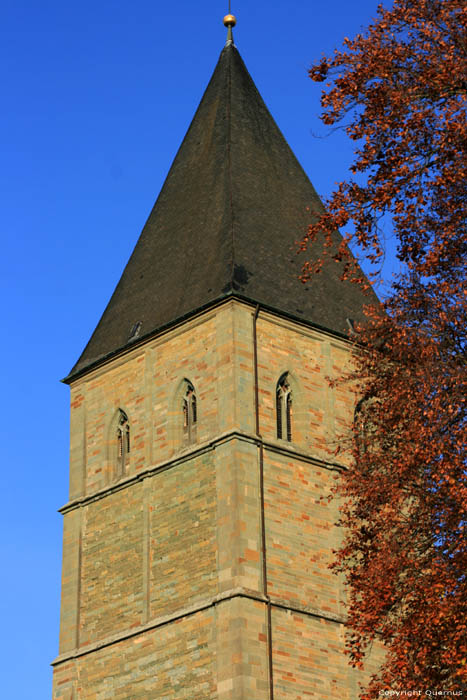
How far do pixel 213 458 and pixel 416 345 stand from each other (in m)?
11.6

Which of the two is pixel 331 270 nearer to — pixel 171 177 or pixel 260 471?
pixel 171 177

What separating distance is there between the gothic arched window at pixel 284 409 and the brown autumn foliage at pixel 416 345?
10.9 meters

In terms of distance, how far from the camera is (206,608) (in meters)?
27.9

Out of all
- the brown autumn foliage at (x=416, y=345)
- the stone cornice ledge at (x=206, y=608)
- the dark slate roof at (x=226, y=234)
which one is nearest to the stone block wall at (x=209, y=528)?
the stone cornice ledge at (x=206, y=608)

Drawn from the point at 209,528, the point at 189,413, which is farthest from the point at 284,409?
the point at 209,528

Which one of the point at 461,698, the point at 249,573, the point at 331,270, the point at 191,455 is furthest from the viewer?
the point at 331,270

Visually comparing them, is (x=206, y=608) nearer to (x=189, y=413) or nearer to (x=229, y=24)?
(x=189, y=413)

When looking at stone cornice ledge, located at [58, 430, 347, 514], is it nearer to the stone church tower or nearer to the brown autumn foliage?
the stone church tower

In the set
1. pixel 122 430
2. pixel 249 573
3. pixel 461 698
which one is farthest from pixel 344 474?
pixel 122 430

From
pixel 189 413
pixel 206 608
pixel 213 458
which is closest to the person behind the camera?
pixel 206 608

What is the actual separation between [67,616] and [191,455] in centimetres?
514

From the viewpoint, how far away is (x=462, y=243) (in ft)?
60.2

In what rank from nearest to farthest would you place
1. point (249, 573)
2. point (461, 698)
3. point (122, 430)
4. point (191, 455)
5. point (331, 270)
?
point (461, 698)
point (249, 573)
point (191, 455)
point (122, 430)
point (331, 270)

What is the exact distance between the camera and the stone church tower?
28.0 m
